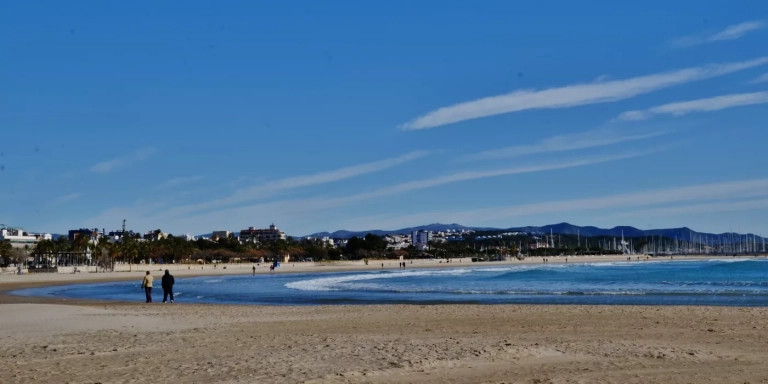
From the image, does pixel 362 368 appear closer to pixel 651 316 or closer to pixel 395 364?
pixel 395 364

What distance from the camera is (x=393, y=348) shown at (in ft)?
42.3

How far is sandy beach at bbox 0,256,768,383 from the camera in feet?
33.5

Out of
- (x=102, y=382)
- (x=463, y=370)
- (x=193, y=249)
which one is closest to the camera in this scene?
(x=102, y=382)

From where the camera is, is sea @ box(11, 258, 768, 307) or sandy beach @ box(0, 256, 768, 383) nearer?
sandy beach @ box(0, 256, 768, 383)

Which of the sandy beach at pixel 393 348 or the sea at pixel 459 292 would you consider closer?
the sandy beach at pixel 393 348

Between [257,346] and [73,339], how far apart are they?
4183mm

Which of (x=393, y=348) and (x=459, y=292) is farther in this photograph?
(x=459, y=292)

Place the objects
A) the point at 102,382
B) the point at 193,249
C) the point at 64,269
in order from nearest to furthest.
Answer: the point at 102,382
the point at 64,269
the point at 193,249

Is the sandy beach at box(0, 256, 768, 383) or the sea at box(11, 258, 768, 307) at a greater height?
the sandy beach at box(0, 256, 768, 383)

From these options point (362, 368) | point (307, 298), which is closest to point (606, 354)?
point (362, 368)

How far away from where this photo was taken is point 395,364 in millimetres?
11023

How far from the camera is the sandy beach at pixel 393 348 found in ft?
33.5

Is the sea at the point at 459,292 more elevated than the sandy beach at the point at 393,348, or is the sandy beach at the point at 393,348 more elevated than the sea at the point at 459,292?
the sandy beach at the point at 393,348

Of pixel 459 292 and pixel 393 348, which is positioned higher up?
pixel 393 348
